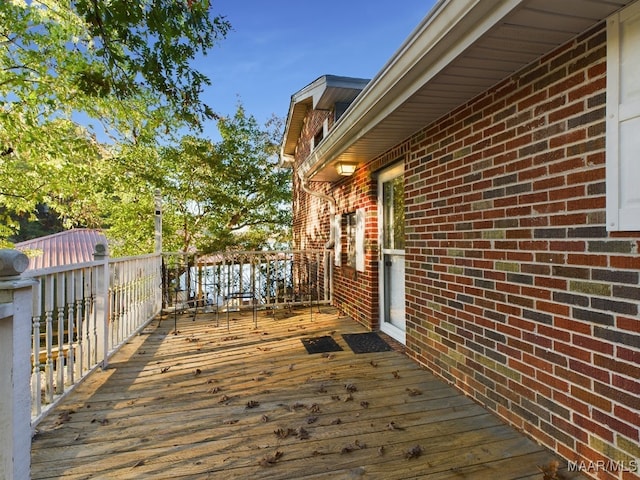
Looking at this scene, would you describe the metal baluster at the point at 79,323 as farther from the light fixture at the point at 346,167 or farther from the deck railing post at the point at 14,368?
the light fixture at the point at 346,167

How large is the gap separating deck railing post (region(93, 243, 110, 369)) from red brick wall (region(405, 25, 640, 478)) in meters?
3.26

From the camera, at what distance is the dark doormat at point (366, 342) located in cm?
393

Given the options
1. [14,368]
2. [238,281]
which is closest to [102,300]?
[14,368]

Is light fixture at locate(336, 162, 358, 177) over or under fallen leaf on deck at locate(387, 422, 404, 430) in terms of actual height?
over

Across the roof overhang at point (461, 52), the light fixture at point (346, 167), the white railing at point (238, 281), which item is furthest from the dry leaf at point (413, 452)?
the light fixture at point (346, 167)

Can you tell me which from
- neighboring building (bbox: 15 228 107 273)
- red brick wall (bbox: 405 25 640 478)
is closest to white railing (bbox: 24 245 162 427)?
red brick wall (bbox: 405 25 640 478)

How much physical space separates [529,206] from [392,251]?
2305 millimetres

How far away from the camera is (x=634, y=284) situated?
5.10ft

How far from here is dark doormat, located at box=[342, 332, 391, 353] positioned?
12.9 ft

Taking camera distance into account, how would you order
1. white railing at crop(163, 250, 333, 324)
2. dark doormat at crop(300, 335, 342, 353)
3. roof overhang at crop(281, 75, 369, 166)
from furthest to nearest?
roof overhang at crop(281, 75, 369, 166) < white railing at crop(163, 250, 333, 324) < dark doormat at crop(300, 335, 342, 353)

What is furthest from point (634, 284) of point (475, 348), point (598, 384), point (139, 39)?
point (139, 39)

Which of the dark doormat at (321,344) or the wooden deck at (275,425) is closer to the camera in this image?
the wooden deck at (275,425)

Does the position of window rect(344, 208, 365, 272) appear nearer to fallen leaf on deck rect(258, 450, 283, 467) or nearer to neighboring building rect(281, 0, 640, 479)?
neighboring building rect(281, 0, 640, 479)

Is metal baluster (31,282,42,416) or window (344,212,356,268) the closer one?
metal baluster (31,282,42,416)
